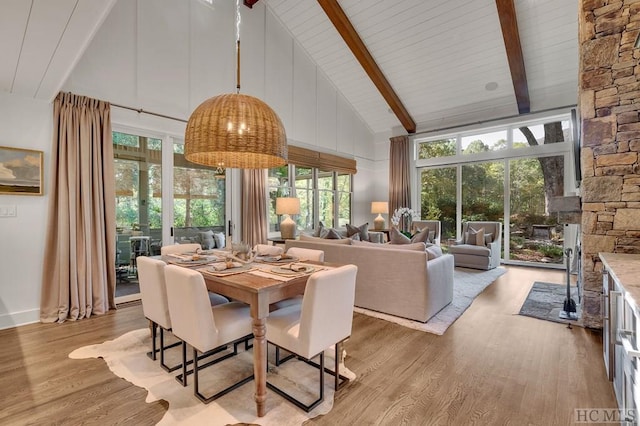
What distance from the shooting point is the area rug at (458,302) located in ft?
10.5

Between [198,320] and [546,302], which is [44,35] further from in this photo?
[546,302]

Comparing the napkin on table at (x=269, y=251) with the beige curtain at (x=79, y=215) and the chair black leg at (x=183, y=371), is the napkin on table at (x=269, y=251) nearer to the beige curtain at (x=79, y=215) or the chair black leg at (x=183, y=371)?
the chair black leg at (x=183, y=371)

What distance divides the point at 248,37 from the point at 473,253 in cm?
578

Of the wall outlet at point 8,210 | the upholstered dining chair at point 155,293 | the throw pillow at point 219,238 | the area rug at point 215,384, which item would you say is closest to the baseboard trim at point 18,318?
the wall outlet at point 8,210

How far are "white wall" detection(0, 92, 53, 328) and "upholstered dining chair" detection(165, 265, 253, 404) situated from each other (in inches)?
94.9

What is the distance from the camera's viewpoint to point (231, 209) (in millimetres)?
5184

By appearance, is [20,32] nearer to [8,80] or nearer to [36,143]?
[8,80]

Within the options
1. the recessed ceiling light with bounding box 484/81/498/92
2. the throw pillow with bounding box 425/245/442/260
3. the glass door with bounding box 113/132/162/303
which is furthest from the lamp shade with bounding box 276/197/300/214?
the recessed ceiling light with bounding box 484/81/498/92

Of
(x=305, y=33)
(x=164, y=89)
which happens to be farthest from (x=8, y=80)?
(x=305, y=33)

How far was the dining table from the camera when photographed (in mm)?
1835

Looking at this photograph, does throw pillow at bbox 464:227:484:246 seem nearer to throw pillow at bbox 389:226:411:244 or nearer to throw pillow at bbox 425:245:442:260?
throw pillow at bbox 425:245:442:260

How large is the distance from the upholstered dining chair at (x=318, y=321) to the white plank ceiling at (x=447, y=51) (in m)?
5.13

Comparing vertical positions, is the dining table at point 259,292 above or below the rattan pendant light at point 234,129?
below

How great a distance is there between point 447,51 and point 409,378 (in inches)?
224
